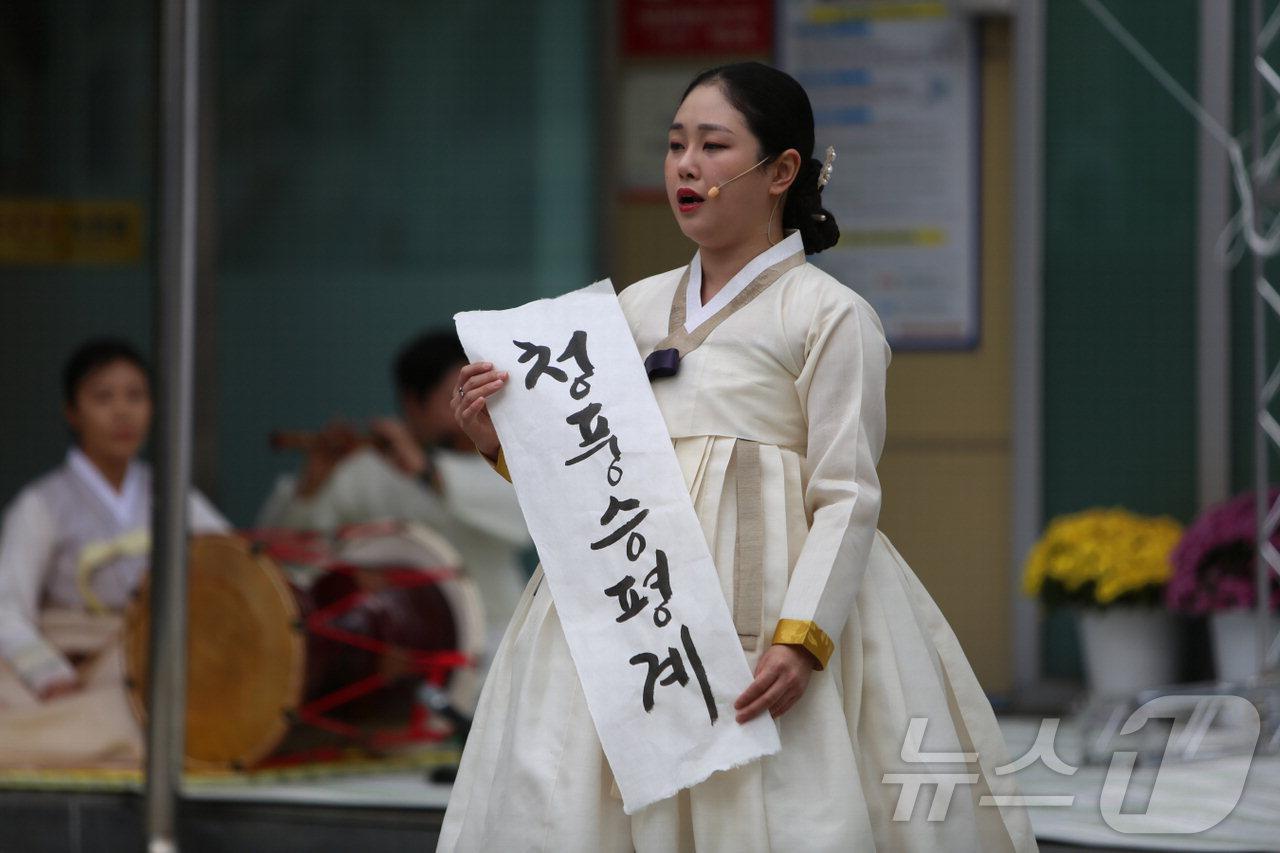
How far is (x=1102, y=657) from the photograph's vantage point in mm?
5273

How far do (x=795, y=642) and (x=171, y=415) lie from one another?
212 cm

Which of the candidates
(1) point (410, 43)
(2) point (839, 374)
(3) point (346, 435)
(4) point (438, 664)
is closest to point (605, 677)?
(2) point (839, 374)

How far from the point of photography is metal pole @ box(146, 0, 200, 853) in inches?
157

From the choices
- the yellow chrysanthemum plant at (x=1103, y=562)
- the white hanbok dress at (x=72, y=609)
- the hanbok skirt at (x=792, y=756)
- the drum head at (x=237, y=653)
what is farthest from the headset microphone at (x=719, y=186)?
the yellow chrysanthemum plant at (x=1103, y=562)

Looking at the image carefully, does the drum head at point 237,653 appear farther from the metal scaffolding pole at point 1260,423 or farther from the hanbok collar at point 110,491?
the metal scaffolding pole at point 1260,423

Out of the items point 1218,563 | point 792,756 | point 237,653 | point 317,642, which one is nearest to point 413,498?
point 317,642

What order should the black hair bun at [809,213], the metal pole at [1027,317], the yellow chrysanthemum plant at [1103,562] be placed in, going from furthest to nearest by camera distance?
1. the metal pole at [1027,317]
2. the yellow chrysanthemum plant at [1103,562]
3. the black hair bun at [809,213]

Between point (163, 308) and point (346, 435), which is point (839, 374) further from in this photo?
point (346, 435)

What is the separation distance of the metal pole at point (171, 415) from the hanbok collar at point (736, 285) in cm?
179

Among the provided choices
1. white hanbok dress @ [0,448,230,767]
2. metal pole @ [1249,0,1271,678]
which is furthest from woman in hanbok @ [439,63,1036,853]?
white hanbok dress @ [0,448,230,767]

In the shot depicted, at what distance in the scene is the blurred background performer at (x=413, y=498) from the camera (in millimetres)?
5305

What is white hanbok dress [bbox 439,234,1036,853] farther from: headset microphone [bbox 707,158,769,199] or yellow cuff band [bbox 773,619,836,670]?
headset microphone [bbox 707,158,769,199]

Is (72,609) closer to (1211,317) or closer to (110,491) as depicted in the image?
(110,491)

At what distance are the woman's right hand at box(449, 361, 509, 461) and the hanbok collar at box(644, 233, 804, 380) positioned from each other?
22cm
